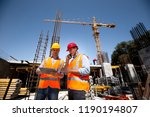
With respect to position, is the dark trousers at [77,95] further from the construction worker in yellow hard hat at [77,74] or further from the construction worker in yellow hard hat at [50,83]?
the construction worker in yellow hard hat at [50,83]

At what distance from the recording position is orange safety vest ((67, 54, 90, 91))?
183cm

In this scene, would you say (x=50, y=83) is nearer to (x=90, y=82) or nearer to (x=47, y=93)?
(x=47, y=93)

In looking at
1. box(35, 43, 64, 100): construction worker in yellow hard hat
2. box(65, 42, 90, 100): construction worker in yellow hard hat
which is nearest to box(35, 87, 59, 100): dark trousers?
box(35, 43, 64, 100): construction worker in yellow hard hat

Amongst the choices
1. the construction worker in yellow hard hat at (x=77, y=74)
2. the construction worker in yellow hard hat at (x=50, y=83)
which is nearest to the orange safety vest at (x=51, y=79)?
the construction worker in yellow hard hat at (x=50, y=83)

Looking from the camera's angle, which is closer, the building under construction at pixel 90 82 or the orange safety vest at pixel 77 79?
the orange safety vest at pixel 77 79

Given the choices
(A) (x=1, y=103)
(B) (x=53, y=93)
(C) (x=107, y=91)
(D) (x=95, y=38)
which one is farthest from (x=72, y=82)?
(D) (x=95, y=38)

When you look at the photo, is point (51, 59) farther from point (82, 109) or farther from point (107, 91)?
point (107, 91)

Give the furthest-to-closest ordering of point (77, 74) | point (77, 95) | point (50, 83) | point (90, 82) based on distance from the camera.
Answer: point (90, 82) → point (50, 83) → point (77, 74) → point (77, 95)

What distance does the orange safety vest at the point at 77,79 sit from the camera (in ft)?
5.99

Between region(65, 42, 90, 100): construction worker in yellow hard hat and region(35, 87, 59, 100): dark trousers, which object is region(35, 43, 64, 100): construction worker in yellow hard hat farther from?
region(65, 42, 90, 100): construction worker in yellow hard hat

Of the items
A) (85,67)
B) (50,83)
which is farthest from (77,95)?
(50,83)

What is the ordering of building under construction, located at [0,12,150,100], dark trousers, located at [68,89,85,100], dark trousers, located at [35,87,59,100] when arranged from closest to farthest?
dark trousers, located at [68,89,85,100]
dark trousers, located at [35,87,59,100]
building under construction, located at [0,12,150,100]

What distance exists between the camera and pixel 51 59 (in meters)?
2.43

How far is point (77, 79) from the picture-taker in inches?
73.5
